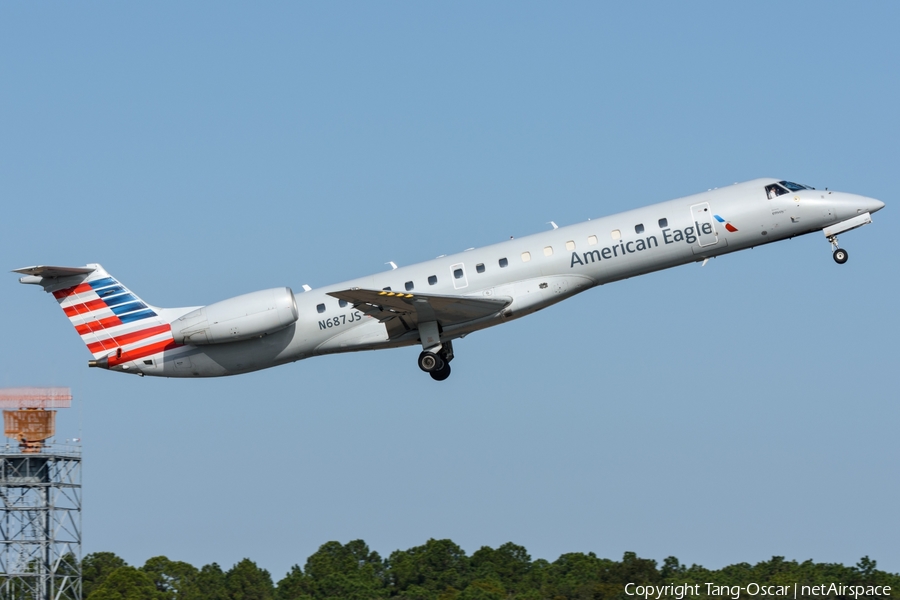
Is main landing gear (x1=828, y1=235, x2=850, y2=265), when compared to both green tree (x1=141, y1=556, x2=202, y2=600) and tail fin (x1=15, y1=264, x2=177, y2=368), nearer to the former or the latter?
tail fin (x1=15, y1=264, x2=177, y2=368)

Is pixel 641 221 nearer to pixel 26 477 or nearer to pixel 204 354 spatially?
pixel 204 354

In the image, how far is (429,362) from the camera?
2917cm

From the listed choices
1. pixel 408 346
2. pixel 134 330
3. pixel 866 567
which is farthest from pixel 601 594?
pixel 134 330

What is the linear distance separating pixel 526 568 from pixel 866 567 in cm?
1737

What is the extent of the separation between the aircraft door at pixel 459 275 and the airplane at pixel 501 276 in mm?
23

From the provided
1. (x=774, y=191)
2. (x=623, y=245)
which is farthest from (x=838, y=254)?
(x=623, y=245)

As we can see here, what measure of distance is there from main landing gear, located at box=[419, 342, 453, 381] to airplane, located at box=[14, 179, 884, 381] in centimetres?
4

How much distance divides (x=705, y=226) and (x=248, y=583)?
4375 centimetres

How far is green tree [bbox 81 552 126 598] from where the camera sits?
65.1 metres
